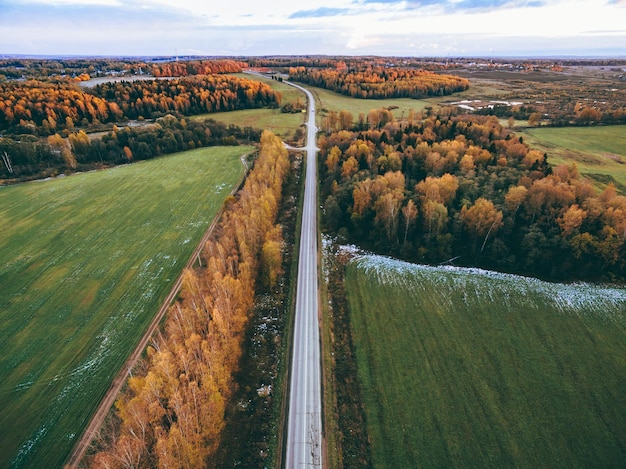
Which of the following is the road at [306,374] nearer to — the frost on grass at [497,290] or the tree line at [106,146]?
the frost on grass at [497,290]

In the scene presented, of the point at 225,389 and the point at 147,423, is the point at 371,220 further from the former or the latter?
the point at 147,423

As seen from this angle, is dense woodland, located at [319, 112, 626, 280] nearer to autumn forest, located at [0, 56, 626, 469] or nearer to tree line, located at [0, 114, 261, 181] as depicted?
autumn forest, located at [0, 56, 626, 469]

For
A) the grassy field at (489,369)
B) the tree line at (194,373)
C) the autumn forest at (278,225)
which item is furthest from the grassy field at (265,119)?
the grassy field at (489,369)

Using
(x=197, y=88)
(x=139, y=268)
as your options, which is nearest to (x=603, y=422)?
(x=139, y=268)

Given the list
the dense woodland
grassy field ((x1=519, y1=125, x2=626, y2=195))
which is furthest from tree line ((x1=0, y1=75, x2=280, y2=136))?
grassy field ((x1=519, y1=125, x2=626, y2=195))

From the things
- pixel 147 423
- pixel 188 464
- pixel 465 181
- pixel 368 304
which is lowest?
pixel 368 304
